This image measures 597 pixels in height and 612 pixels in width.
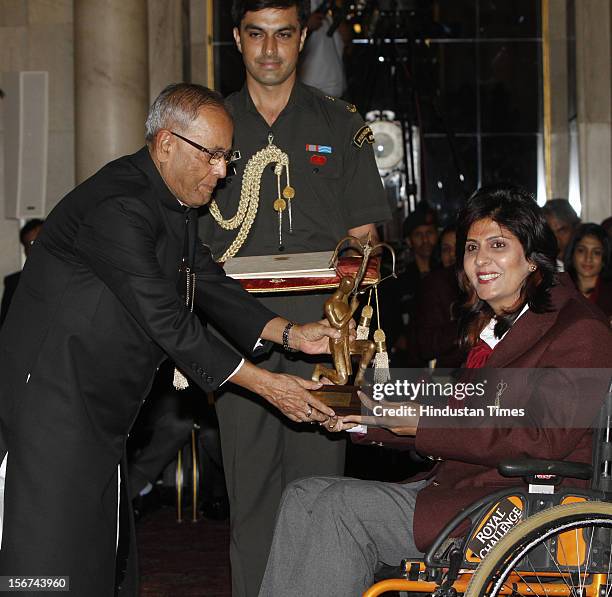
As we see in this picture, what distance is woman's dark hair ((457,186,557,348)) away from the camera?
3234 millimetres

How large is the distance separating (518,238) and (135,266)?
1.15m

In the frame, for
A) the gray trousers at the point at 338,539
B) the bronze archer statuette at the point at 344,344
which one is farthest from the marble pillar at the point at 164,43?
the gray trousers at the point at 338,539

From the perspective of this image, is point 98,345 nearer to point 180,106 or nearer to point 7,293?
point 180,106

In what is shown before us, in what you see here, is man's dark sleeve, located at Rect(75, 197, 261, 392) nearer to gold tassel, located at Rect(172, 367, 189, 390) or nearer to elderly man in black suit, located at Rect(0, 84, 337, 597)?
elderly man in black suit, located at Rect(0, 84, 337, 597)

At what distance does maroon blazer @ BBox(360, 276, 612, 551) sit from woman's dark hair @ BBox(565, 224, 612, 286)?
2.90m

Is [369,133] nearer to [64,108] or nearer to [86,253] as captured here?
[86,253]

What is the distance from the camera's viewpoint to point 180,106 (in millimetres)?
3055

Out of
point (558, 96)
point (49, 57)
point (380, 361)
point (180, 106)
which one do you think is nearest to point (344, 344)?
point (380, 361)

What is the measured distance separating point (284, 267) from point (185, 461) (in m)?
3.08

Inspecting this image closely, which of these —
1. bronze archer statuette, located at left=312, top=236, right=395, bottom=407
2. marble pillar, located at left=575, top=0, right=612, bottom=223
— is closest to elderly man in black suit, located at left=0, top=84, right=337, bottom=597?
bronze archer statuette, located at left=312, top=236, right=395, bottom=407

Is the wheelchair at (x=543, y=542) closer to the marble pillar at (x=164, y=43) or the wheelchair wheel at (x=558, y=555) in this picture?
the wheelchair wheel at (x=558, y=555)

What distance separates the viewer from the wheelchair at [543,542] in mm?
2783

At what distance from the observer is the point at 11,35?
8.06 meters

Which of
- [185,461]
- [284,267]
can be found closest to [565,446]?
[284,267]
